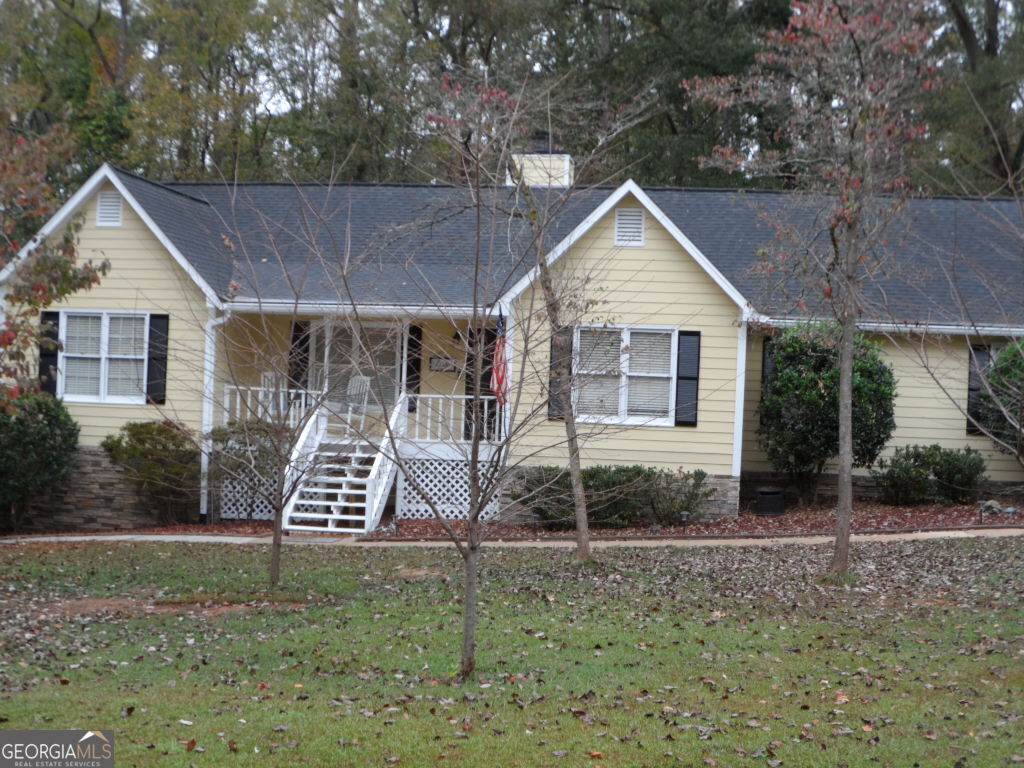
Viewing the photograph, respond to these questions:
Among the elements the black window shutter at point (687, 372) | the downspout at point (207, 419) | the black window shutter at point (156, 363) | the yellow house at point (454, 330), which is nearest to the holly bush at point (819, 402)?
the yellow house at point (454, 330)

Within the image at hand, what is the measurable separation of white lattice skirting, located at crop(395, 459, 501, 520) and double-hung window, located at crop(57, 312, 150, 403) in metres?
4.58

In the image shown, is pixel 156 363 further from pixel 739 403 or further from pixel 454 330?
pixel 739 403

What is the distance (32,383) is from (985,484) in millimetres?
13919

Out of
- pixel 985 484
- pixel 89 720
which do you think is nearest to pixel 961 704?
pixel 89 720

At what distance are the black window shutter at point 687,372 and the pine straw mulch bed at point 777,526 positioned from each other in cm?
165

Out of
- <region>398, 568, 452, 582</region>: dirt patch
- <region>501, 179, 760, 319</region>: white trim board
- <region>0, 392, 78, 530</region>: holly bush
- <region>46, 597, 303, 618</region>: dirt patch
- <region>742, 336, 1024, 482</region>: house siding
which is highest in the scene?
<region>501, 179, 760, 319</region>: white trim board

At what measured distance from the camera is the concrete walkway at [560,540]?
13.8 m

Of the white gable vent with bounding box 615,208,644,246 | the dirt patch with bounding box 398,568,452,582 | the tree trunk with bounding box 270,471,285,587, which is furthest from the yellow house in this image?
the tree trunk with bounding box 270,471,285,587

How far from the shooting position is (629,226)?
1628cm

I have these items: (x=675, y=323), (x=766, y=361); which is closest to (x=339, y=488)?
(x=675, y=323)

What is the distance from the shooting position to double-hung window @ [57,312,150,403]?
56.2 feet

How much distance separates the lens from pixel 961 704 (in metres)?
6.95

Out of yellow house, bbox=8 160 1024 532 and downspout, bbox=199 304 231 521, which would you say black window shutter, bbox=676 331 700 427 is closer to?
yellow house, bbox=8 160 1024 532

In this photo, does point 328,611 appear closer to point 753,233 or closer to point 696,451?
point 696,451
